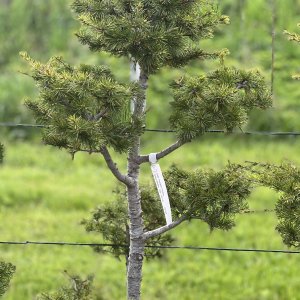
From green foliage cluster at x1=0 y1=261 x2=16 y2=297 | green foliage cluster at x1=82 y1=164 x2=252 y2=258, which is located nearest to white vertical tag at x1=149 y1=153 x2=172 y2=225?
green foliage cluster at x1=82 y1=164 x2=252 y2=258

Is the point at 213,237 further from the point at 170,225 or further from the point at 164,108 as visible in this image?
the point at 170,225

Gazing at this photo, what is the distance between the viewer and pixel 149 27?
3.56m

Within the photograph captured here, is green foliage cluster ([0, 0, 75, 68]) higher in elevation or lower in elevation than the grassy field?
higher

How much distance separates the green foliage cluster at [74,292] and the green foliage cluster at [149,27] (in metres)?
1.45

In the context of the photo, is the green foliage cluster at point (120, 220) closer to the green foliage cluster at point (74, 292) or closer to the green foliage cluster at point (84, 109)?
the green foliage cluster at point (74, 292)

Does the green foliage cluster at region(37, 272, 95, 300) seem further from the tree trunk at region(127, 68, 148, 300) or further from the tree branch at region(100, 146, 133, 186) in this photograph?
the tree branch at region(100, 146, 133, 186)

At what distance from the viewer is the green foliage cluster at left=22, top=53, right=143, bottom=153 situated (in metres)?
3.34

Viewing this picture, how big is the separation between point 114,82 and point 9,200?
490cm

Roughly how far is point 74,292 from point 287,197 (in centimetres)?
148

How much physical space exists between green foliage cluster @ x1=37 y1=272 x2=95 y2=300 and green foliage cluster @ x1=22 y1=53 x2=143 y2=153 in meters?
1.11

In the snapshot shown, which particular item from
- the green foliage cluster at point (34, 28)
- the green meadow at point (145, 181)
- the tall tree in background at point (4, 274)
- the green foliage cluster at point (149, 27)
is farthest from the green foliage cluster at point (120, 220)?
the green foliage cluster at point (34, 28)

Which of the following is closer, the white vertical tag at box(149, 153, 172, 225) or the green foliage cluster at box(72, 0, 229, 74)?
the green foliage cluster at box(72, 0, 229, 74)

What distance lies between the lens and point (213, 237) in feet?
24.3

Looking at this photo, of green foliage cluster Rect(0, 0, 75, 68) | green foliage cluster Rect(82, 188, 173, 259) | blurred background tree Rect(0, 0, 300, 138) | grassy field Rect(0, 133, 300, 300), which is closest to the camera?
green foliage cluster Rect(82, 188, 173, 259)
